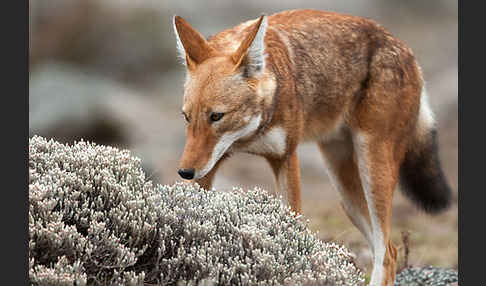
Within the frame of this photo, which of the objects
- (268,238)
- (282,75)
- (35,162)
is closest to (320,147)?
(282,75)

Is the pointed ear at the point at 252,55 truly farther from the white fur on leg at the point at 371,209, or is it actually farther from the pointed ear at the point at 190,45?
the white fur on leg at the point at 371,209

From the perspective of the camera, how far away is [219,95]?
4590mm

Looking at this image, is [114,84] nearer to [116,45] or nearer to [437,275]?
[116,45]

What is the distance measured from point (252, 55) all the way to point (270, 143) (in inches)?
28.8

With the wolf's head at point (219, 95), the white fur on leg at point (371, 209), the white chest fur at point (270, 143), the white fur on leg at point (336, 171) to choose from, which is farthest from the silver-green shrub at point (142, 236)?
the white fur on leg at point (336, 171)

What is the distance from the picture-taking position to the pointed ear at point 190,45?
4.88 meters

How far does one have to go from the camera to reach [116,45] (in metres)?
16.1

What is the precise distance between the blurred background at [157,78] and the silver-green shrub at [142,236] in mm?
5720

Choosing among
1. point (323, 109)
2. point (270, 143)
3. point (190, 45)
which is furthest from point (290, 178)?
point (190, 45)

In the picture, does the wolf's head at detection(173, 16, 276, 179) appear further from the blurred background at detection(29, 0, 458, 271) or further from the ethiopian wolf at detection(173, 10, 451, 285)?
the blurred background at detection(29, 0, 458, 271)

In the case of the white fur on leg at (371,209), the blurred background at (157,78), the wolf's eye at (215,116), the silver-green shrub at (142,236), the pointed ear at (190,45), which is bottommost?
the blurred background at (157,78)

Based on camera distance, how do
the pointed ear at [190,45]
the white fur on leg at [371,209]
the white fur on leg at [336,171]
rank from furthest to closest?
the white fur on leg at [336,171]
the white fur on leg at [371,209]
the pointed ear at [190,45]

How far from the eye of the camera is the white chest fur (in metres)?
4.99

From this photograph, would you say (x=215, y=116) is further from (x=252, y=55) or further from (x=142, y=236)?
(x=142, y=236)
